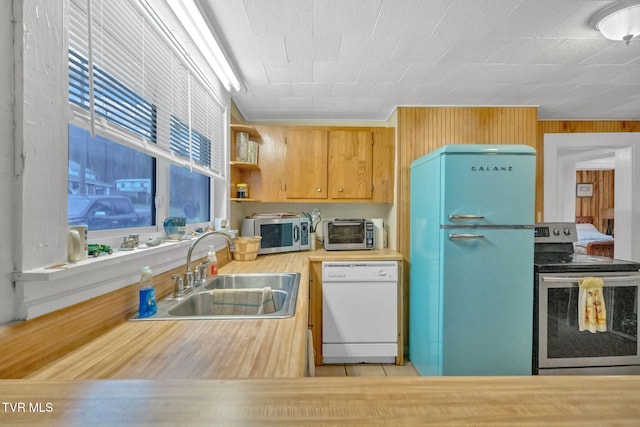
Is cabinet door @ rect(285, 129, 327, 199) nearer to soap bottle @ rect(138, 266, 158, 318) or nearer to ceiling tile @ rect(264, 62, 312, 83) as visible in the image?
ceiling tile @ rect(264, 62, 312, 83)

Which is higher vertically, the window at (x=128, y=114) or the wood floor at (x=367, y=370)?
the window at (x=128, y=114)

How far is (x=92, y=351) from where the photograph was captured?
2.85ft

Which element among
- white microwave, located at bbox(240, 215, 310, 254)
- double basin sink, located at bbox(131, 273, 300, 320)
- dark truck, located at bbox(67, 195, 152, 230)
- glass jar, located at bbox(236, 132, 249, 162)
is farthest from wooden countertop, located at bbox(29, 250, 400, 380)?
glass jar, located at bbox(236, 132, 249, 162)

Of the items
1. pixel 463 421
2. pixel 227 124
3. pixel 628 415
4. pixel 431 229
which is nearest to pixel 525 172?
pixel 431 229

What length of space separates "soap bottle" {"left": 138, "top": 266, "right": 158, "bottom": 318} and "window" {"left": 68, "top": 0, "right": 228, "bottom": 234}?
0.31 m

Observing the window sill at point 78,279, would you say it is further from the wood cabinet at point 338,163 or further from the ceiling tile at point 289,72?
the wood cabinet at point 338,163

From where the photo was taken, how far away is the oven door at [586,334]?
6.67 ft

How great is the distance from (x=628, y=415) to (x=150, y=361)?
0.98 m

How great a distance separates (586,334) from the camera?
204 cm

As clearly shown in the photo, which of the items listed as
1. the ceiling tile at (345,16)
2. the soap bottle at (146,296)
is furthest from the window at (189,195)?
the ceiling tile at (345,16)

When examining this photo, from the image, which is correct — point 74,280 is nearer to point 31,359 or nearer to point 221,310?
point 31,359

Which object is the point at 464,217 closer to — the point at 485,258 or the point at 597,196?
the point at 485,258

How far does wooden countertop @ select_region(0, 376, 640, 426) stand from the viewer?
39cm

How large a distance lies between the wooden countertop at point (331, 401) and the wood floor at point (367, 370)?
7.11 ft
